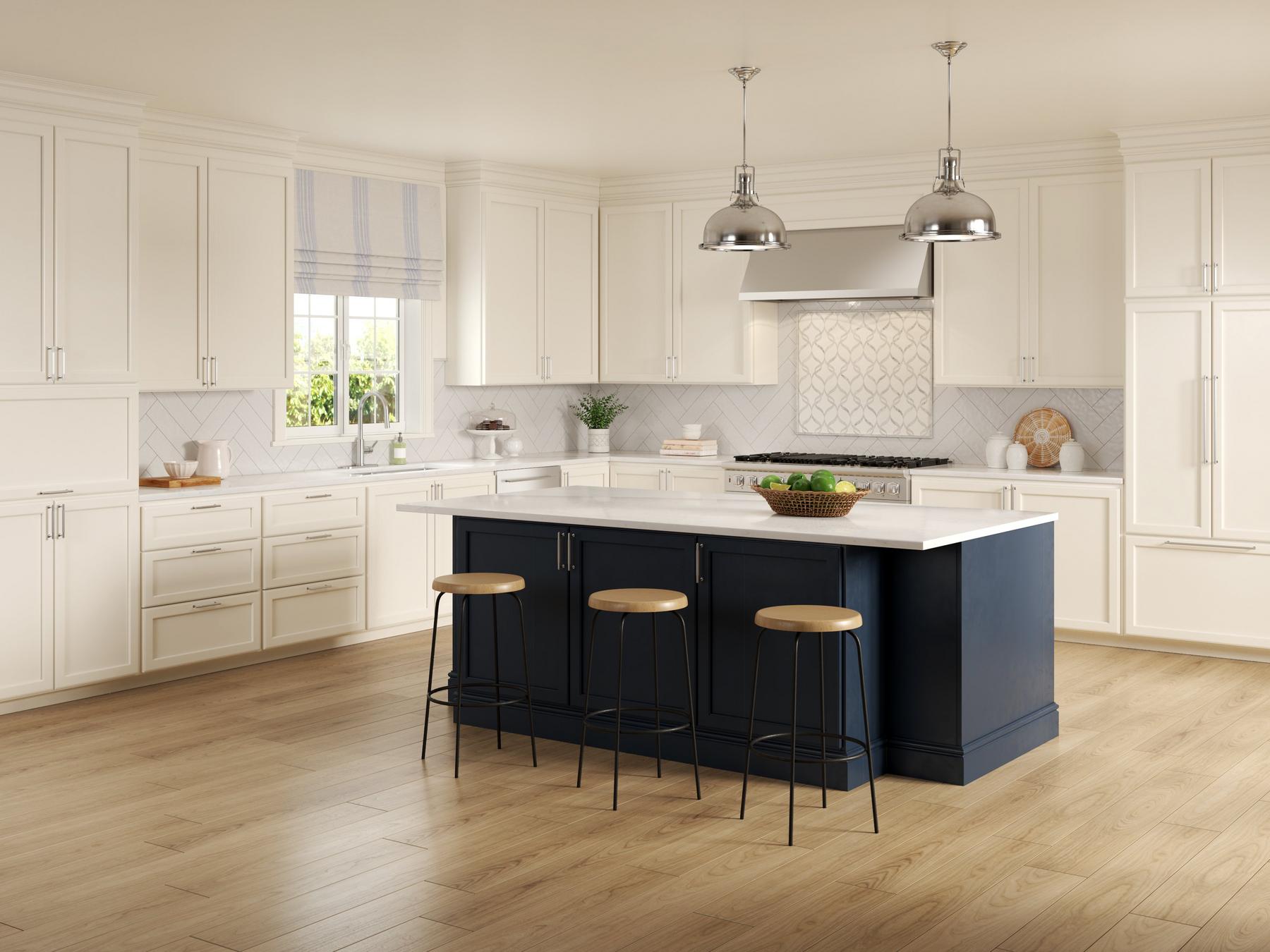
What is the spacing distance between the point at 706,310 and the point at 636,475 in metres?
1.13

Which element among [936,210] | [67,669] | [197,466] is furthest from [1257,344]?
[67,669]

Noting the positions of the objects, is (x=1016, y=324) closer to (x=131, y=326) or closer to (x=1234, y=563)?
(x=1234, y=563)

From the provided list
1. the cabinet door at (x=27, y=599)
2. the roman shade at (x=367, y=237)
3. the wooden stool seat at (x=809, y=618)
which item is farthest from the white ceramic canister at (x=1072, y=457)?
the cabinet door at (x=27, y=599)

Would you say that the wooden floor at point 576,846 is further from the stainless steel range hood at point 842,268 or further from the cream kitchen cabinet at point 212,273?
the stainless steel range hood at point 842,268

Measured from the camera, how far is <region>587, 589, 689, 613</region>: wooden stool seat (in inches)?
173


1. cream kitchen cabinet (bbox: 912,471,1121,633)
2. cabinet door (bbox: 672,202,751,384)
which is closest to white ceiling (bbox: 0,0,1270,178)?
cabinet door (bbox: 672,202,751,384)

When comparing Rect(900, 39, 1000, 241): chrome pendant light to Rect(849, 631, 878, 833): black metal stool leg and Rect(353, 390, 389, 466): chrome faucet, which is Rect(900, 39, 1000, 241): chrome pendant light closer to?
Rect(849, 631, 878, 833): black metal stool leg

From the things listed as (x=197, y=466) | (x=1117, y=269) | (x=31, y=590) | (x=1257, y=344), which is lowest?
(x=31, y=590)

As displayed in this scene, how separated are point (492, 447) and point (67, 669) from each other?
309 centimetres

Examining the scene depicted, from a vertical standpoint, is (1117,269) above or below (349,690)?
above

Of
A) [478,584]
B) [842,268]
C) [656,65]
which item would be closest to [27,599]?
[478,584]

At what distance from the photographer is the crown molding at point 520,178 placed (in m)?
7.76

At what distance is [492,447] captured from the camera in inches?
321

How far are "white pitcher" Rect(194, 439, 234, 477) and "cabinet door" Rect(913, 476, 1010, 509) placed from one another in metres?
3.65
